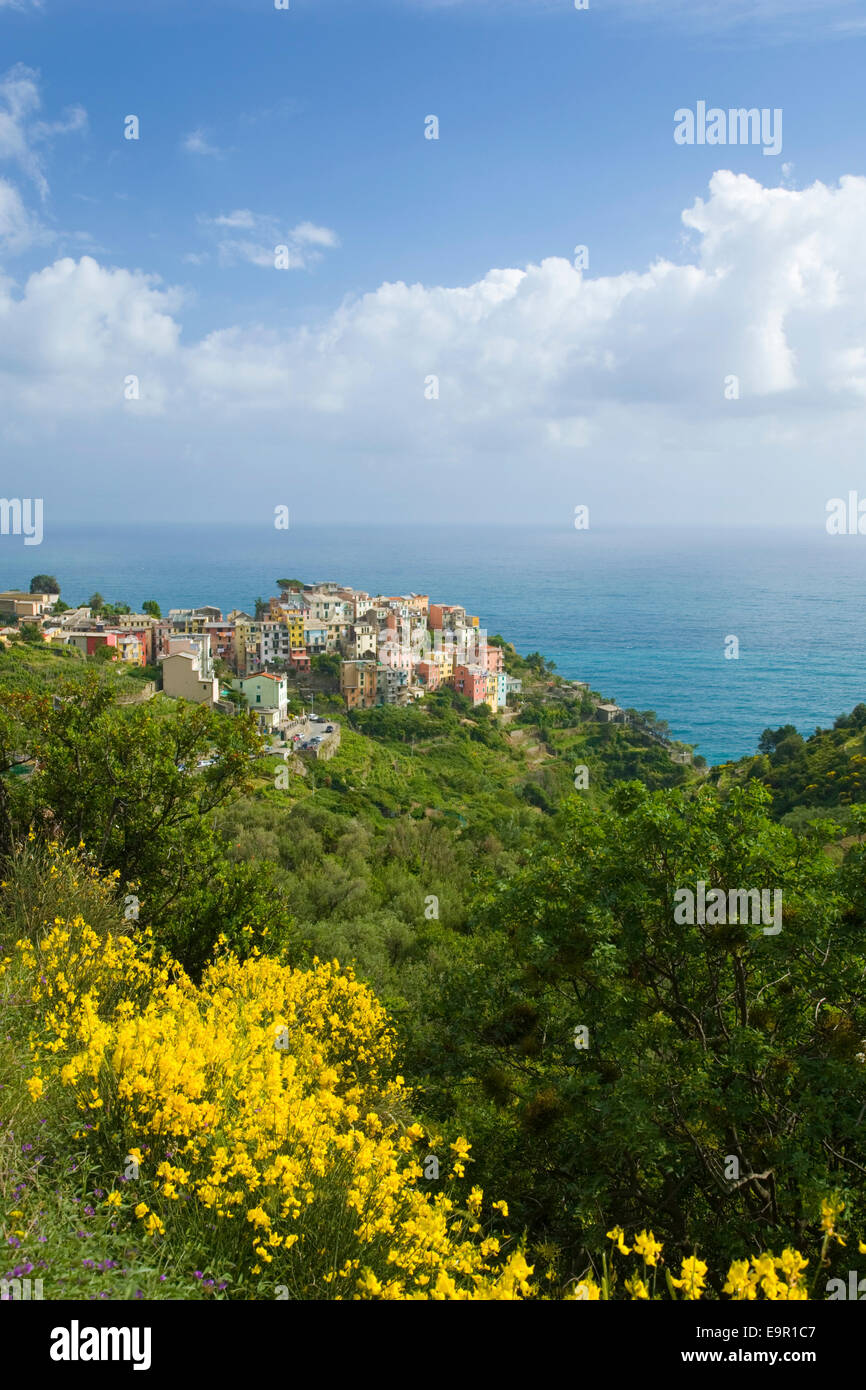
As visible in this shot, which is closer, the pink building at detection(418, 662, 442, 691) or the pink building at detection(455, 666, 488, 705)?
the pink building at detection(455, 666, 488, 705)

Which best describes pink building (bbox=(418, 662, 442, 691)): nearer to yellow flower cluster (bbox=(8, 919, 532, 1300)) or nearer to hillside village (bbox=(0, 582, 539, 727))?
hillside village (bbox=(0, 582, 539, 727))

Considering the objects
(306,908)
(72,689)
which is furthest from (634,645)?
(72,689)

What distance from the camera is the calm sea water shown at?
75.5 metres

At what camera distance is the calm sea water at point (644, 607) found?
248ft

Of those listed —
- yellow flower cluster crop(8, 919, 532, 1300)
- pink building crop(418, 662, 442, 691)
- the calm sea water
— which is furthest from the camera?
the calm sea water

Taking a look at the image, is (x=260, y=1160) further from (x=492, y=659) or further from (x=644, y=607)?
(x=644, y=607)

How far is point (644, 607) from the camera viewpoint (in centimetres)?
13250

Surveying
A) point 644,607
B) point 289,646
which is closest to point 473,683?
point 289,646

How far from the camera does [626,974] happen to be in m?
5.67

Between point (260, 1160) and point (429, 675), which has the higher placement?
point (429, 675)

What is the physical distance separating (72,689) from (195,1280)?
723 centimetres

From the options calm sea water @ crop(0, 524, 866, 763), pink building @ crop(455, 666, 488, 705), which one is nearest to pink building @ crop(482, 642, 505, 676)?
pink building @ crop(455, 666, 488, 705)

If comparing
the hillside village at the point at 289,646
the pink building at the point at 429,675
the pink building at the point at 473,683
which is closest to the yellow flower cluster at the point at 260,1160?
the hillside village at the point at 289,646

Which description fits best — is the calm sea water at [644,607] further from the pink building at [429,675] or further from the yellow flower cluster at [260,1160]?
the yellow flower cluster at [260,1160]
